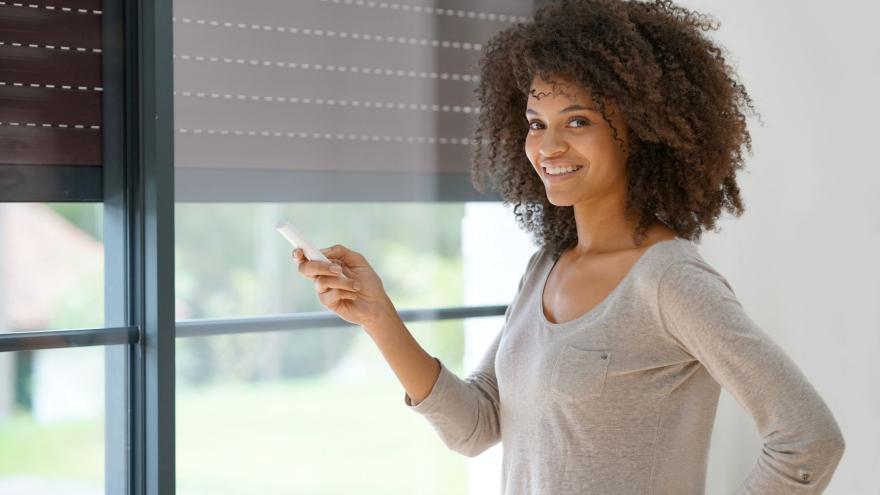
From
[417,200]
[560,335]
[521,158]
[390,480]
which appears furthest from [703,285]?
[390,480]

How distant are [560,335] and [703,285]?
0.26 metres

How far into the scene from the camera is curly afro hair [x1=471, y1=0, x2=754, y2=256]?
5.26ft

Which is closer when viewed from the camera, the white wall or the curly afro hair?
the curly afro hair

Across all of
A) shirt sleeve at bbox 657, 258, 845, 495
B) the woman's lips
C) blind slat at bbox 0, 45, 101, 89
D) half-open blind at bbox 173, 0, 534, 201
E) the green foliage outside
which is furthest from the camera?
the green foliage outside

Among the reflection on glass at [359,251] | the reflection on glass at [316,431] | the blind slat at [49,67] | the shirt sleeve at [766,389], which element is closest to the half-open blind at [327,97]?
the reflection on glass at [359,251]

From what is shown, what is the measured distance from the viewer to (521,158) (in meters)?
1.93

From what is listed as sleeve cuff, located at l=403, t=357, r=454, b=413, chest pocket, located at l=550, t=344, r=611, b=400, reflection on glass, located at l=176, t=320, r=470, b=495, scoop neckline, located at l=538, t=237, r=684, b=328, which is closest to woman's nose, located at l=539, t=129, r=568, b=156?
scoop neckline, located at l=538, t=237, r=684, b=328

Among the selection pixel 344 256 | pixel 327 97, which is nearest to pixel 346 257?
pixel 344 256

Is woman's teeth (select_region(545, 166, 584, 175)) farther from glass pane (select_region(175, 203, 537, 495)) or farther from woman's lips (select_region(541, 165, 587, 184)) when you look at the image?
glass pane (select_region(175, 203, 537, 495))

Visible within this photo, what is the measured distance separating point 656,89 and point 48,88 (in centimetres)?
118

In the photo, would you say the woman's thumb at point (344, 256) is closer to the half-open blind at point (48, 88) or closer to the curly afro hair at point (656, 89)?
the curly afro hair at point (656, 89)

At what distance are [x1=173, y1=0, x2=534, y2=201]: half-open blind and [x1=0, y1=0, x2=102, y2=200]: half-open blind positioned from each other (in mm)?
180

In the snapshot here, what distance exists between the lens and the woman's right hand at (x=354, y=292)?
166 centimetres

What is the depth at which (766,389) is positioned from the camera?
140 cm
